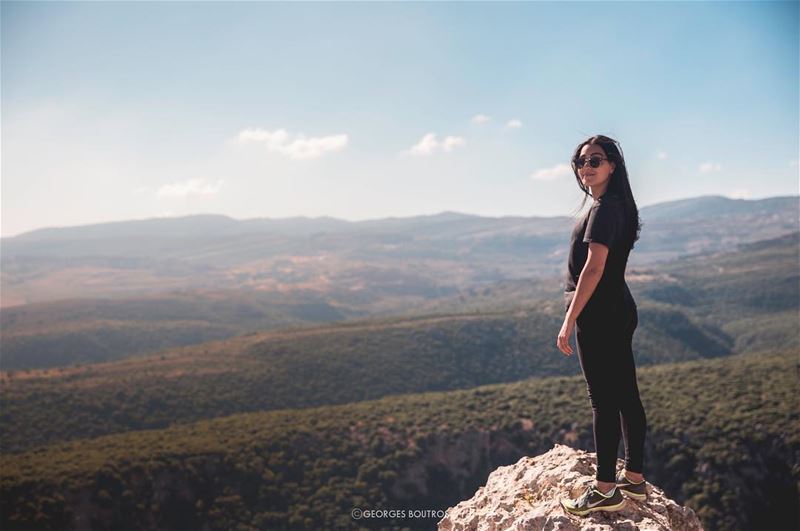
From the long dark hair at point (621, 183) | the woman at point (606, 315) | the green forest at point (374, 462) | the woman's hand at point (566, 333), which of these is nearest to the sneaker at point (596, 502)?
the woman at point (606, 315)

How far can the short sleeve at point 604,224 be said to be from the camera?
17.7 ft

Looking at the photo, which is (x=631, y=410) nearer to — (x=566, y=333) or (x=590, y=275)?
(x=566, y=333)

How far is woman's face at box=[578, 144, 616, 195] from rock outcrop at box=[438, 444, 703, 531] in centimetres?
383

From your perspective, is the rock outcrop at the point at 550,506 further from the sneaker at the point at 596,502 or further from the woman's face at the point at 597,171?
the woman's face at the point at 597,171

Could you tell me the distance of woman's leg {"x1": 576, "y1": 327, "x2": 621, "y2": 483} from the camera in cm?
576

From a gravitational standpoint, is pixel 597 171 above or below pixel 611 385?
above

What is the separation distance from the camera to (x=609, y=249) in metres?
5.55

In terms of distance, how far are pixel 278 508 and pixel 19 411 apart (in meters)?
48.8

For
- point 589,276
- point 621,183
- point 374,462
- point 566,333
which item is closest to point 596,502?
point 566,333

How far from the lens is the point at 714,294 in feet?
609

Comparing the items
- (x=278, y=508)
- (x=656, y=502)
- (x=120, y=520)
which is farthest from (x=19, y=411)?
(x=656, y=502)

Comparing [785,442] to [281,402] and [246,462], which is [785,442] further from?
[281,402]

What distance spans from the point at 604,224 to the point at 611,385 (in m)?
1.84

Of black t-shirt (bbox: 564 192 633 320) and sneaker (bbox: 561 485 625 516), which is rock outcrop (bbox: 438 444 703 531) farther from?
black t-shirt (bbox: 564 192 633 320)
